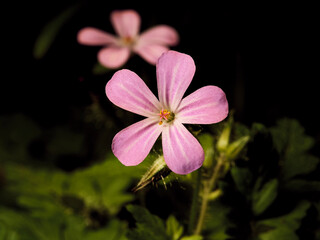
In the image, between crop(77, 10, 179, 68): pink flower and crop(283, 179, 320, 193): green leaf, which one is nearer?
crop(283, 179, 320, 193): green leaf

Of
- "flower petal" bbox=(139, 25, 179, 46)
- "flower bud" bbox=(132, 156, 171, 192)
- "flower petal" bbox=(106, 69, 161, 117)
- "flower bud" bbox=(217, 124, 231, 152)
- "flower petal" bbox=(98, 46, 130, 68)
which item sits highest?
"flower petal" bbox=(139, 25, 179, 46)

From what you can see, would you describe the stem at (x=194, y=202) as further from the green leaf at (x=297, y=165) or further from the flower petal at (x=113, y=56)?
the flower petal at (x=113, y=56)

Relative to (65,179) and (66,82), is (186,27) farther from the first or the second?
(65,179)

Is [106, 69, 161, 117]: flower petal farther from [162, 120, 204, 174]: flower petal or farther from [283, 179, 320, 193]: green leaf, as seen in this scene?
[283, 179, 320, 193]: green leaf

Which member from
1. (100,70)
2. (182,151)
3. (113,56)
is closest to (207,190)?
(182,151)

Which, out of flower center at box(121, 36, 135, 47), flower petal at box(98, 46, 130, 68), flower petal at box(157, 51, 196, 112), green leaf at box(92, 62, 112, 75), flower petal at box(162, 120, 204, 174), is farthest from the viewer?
green leaf at box(92, 62, 112, 75)

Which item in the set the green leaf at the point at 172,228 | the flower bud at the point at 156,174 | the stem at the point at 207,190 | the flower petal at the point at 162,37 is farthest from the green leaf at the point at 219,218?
the flower petal at the point at 162,37

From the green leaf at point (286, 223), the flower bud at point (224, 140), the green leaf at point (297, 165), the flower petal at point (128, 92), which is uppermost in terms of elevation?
the flower petal at point (128, 92)

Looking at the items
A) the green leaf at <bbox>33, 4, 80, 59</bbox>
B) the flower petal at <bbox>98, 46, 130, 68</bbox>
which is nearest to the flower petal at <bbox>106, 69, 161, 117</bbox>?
the flower petal at <bbox>98, 46, 130, 68</bbox>

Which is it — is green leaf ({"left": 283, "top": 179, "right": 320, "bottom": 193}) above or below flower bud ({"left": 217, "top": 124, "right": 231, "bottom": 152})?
below
